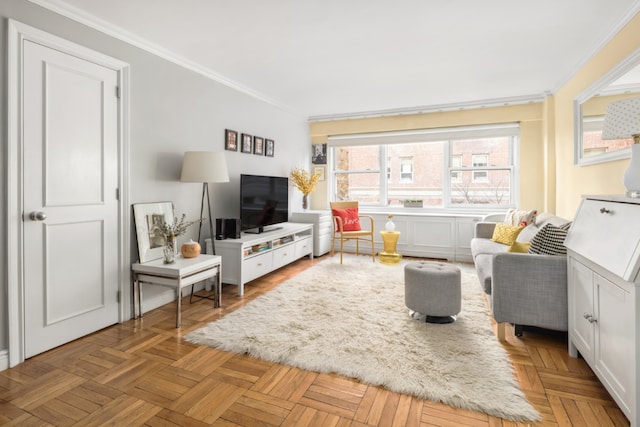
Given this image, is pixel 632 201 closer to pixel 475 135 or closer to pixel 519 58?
pixel 519 58

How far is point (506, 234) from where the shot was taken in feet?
13.8

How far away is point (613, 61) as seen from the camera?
2.92 metres

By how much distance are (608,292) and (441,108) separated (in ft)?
13.8

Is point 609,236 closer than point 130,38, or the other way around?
point 609,236

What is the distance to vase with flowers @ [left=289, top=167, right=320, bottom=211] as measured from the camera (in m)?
5.73

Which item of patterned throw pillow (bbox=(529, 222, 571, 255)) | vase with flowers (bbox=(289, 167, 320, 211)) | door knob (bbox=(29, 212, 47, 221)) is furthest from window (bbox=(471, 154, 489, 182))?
door knob (bbox=(29, 212, 47, 221))

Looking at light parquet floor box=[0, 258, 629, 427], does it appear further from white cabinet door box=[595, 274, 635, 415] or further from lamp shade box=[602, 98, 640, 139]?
lamp shade box=[602, 98, 640, 139]

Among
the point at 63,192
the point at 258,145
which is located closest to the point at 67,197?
the point at 63,192

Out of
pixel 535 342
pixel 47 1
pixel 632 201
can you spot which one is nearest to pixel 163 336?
pixel 47 1

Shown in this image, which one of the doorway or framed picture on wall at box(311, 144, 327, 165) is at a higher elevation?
framed picture on wall at box(311, 144, 327, 165)

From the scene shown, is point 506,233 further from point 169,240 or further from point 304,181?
point 169,240

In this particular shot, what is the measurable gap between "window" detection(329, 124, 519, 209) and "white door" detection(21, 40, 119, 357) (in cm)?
417

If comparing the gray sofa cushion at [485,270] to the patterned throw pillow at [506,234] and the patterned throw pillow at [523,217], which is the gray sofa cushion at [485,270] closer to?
the patterned throw pillow at [506,234]

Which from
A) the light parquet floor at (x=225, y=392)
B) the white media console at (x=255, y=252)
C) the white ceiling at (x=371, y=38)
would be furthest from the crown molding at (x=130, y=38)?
the light parquet floor at (x=225, y=392)
